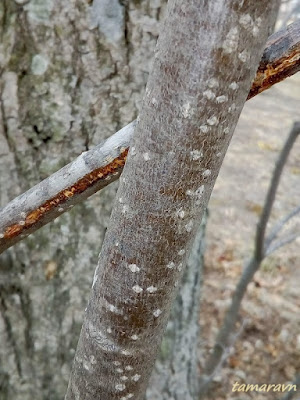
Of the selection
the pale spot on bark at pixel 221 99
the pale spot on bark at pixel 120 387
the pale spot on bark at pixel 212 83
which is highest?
the pale spot on bark at pixel 212 83

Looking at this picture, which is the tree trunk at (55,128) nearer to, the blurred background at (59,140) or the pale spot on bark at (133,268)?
the blurred background at (59,140)

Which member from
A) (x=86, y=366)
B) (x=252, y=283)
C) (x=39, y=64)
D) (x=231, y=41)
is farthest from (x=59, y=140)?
(x=252, y=283)

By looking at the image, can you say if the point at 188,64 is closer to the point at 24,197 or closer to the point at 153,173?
the point at 153,173

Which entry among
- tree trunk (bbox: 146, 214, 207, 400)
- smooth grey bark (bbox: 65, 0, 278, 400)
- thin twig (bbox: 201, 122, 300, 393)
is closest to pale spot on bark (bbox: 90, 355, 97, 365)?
smooth grey bark (bbox: 65, 0, 278, 400)

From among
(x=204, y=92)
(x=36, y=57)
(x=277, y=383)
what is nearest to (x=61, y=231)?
(x=36, y=57)

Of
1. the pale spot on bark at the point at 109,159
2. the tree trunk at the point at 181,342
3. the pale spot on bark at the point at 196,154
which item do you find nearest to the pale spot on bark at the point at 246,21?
the pale spot on bark at the point at 196,154

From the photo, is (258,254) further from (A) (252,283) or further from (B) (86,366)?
(A) (252,283)

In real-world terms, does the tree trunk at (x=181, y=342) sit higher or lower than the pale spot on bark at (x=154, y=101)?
lower
